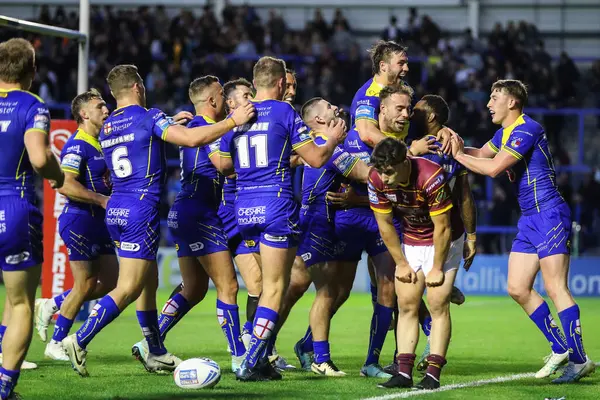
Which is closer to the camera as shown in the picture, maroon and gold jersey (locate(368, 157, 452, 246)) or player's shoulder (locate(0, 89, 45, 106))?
player's shoulder (locate(0, 89, 45, 106))

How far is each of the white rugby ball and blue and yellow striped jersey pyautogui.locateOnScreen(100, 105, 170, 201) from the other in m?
1.63

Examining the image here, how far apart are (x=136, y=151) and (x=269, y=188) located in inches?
48.1

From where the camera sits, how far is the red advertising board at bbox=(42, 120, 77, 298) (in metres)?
12.9

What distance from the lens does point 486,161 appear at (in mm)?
8766

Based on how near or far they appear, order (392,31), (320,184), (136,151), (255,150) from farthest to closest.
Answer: (392,31), (320,184), (136,151), (255,150)

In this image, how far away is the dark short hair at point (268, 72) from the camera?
332 inches

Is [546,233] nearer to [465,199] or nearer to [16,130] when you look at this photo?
[465,199]

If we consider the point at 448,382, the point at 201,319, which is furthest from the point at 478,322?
the point at 448,382

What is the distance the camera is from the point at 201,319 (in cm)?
1529

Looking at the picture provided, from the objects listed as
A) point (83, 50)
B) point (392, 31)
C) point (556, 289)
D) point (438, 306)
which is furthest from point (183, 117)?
point (392, 31)

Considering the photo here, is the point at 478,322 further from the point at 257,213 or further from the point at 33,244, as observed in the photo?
the point at 33,244

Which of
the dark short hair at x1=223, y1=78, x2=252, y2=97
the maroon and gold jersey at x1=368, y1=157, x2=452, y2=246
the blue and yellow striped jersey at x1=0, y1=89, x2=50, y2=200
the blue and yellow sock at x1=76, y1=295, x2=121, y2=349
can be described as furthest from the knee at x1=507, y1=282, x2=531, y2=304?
the blue and yellow striped jersey at x1=0, y1=89, x2=50, y2=200

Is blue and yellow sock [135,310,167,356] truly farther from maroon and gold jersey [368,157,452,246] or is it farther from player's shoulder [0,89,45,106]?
player's shoulder [0,89,45,106]

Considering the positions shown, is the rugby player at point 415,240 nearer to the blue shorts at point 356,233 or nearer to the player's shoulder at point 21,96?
the blue shorts at point 356,233
